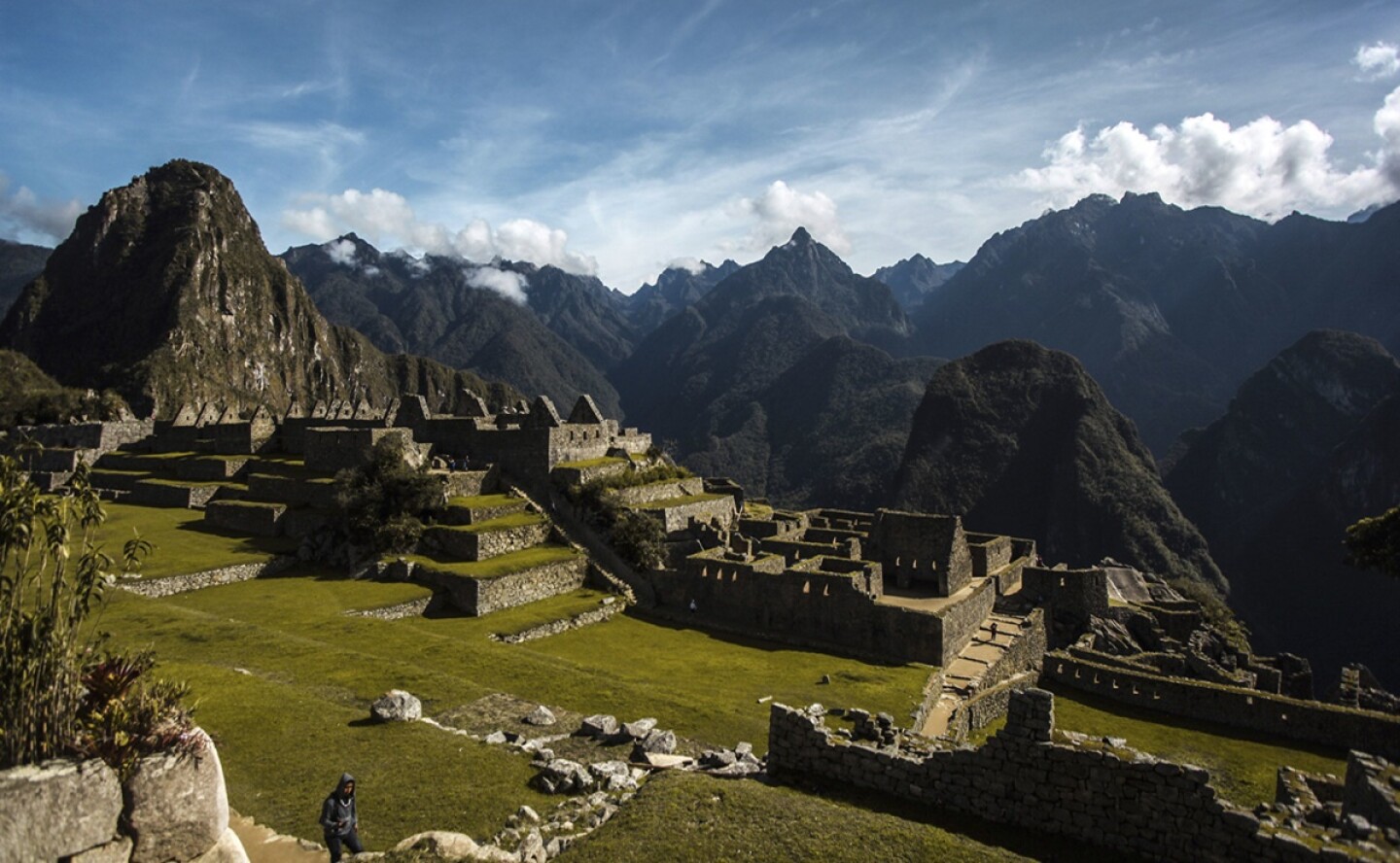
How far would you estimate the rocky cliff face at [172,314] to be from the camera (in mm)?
164750

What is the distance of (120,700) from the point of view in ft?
22.4

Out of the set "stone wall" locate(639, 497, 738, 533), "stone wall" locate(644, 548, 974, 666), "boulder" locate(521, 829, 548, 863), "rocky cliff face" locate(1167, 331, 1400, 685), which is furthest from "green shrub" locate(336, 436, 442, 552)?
"rocky cliff face" locate(1167, 331, 1400, 685)

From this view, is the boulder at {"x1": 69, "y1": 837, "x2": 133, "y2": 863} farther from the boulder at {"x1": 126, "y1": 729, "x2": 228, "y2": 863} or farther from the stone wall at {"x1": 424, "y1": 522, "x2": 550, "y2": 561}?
the stone wall at {"x1": 424, "y1": 522, "x2": 550, "y2": 561}

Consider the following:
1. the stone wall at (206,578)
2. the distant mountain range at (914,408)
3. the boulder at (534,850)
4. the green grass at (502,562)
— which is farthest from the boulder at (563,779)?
the distant mountain range at (914,408)

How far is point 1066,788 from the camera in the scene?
8.71 meters

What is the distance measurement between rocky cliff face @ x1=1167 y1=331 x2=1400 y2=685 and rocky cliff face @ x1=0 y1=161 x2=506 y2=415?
413 feet

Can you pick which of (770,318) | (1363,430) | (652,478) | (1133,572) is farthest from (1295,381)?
(652,478)

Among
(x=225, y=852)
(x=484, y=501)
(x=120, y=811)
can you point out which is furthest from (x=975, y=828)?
(x=484, y=501)

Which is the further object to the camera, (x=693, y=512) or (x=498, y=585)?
(x=693, y=512)

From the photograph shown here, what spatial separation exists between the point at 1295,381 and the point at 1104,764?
171311 millimetres

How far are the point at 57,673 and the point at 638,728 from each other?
8476 millimetres

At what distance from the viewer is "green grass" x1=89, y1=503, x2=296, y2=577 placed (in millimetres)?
25558

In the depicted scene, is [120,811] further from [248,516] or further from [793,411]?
[793,411]

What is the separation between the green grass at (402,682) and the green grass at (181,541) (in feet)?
5.14
